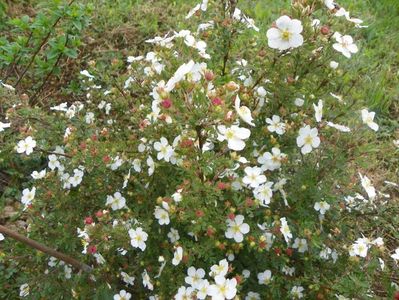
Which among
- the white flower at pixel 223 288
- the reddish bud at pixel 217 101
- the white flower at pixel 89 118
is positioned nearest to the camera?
the reddish bud at pixel 217 101

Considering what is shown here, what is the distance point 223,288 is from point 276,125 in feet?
1.88

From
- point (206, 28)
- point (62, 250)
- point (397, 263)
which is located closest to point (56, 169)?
point (62, 250)

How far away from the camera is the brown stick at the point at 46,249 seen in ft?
6.33

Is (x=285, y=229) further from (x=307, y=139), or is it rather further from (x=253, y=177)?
(x=307, y=139)

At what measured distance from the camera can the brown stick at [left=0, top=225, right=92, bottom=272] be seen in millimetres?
1930

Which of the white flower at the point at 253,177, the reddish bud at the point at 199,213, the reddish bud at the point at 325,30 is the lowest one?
the white flower at the point at 253,177

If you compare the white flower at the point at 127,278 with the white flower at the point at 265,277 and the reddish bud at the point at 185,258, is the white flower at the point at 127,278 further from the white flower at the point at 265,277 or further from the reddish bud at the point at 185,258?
the white flower at the point at 265,277

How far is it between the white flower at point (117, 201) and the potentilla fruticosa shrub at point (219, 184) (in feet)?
0.06

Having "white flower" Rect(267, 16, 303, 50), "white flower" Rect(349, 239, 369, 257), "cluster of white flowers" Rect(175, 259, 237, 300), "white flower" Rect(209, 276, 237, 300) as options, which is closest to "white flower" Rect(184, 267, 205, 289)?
"cluster of white flowers" Rect(175, 259, 237, 300)

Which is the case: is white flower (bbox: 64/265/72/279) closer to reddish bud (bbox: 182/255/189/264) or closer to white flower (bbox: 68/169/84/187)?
white flower (bbox: 68/169/84/187)

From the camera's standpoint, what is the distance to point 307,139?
189 centimetres

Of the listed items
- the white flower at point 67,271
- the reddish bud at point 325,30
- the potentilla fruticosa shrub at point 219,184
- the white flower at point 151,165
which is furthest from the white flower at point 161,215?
the reddish bud at point 325,30

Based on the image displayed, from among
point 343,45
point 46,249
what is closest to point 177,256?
point 46,249

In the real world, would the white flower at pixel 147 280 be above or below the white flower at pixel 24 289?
above
